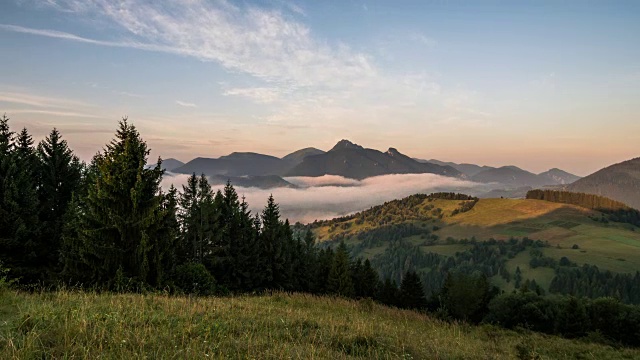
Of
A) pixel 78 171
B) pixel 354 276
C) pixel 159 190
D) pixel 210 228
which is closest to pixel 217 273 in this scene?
pixel 210 228

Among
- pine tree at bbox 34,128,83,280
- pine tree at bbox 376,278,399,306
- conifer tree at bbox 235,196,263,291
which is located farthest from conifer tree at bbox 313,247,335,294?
pine tree at bbox 34,128,83,280

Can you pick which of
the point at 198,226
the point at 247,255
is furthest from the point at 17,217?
the point at 247,255

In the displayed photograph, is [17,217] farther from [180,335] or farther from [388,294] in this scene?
[388,294]

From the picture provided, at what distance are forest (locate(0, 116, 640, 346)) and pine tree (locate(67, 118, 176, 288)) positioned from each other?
67 mm

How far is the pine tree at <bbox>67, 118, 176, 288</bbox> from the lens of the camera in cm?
2172

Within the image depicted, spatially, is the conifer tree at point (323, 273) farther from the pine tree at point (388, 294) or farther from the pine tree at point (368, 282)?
the pine tree at point (388, 294)

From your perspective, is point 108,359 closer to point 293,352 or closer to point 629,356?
point 293,352

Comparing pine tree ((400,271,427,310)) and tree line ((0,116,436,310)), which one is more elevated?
tree line ((0,116,436,310))

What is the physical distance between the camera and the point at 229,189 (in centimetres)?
5412

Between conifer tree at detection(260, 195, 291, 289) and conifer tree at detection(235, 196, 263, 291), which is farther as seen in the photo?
conifer tree at detection(260, 195, 291, 289)

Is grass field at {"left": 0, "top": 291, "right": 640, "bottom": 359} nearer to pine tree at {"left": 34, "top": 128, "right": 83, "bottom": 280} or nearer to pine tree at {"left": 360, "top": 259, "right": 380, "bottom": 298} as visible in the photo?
pine tree at {"left": 34, "top": 128, "right": 83, "bottom": 280}

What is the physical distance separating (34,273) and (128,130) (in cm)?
1501

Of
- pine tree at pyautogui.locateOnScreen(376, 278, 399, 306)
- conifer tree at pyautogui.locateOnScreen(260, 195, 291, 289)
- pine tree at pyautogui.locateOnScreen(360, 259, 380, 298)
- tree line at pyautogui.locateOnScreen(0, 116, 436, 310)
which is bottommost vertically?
pine tree at pyautogui.locateOnScreen(376, 278, 399, 306)

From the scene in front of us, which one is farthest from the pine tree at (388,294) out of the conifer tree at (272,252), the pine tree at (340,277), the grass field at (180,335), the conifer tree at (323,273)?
the grass field at (180,335)
